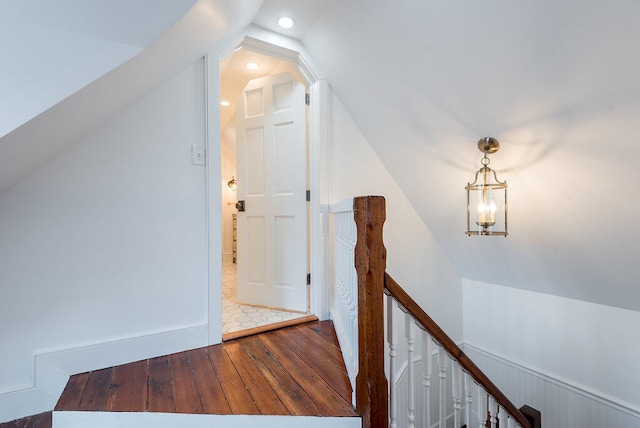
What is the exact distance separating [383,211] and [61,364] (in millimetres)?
1764

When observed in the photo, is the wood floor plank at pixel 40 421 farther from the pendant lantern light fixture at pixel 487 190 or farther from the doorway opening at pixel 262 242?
the pendant lantern light fixture at pixel 487 190

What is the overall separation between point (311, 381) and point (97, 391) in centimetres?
100

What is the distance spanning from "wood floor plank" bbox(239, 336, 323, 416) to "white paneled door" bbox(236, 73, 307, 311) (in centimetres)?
Answer: 72

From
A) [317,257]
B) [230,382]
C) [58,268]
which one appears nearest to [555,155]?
[317,257]

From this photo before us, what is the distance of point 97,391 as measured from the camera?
1.43 meters

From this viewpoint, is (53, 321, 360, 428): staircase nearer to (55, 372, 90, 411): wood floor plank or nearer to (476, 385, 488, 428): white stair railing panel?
(55, 372, 90, 411): wood floor plank

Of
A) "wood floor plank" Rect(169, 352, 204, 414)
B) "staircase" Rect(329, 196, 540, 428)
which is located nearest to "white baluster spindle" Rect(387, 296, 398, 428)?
"staircase" Rect(329, 196, 540, 428)

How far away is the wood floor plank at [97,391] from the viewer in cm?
131

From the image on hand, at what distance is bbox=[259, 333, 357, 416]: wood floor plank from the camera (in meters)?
1.28

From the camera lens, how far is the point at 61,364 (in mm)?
1543

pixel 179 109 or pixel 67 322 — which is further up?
pixel 179 109

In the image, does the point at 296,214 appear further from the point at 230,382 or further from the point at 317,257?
the point at 230,382

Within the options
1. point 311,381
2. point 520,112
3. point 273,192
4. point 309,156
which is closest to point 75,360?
point 311,381

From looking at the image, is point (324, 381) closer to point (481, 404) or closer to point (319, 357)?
point (319, 357)
